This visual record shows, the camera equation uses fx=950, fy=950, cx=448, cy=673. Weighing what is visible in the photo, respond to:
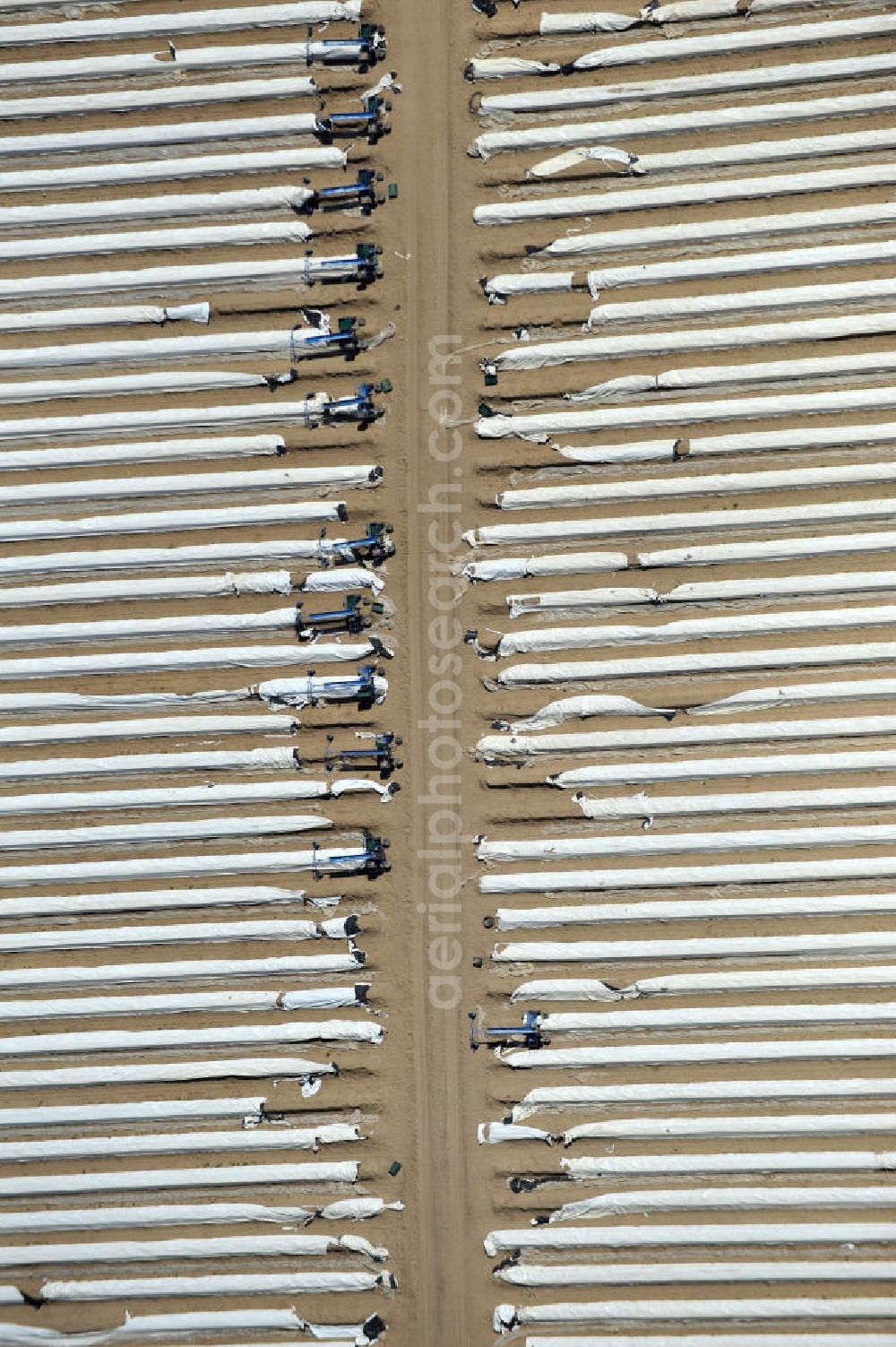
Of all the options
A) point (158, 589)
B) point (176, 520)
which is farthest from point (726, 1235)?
point (176, 520)

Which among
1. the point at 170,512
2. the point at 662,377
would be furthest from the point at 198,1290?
the point at 662,377

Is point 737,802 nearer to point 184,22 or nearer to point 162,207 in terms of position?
point 162,207

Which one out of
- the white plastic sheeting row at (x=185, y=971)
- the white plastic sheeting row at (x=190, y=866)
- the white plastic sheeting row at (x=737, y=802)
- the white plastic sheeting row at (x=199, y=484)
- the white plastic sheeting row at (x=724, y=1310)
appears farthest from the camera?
the white plastic sheeting row at (x=199, y=484)

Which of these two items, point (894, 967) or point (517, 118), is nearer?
point (894, 967)

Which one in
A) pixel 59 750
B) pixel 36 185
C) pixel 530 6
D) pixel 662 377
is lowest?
pixel 59 750

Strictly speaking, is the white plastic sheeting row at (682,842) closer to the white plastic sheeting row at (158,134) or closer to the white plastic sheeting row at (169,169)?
the white plastic sheeting row at (169,169)

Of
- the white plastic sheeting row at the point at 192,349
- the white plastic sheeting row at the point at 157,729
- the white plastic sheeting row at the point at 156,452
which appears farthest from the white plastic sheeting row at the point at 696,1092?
the white plastic sheeting row at the point at 192,349

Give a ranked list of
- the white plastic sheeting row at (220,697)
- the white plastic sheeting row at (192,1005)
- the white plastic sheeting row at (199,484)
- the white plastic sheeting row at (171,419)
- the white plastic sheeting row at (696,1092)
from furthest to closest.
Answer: the white plastic sheeting row at (171,419)
the white plastic sheeting row at (199,484)
the white plastic sheeting row at (220,697)
the white plastic sheeting row at (192,1005)
the white plastic sheeting row at (696,1092)

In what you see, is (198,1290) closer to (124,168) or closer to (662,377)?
(662,377)

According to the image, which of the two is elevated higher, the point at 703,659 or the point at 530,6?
the point at 530,6
